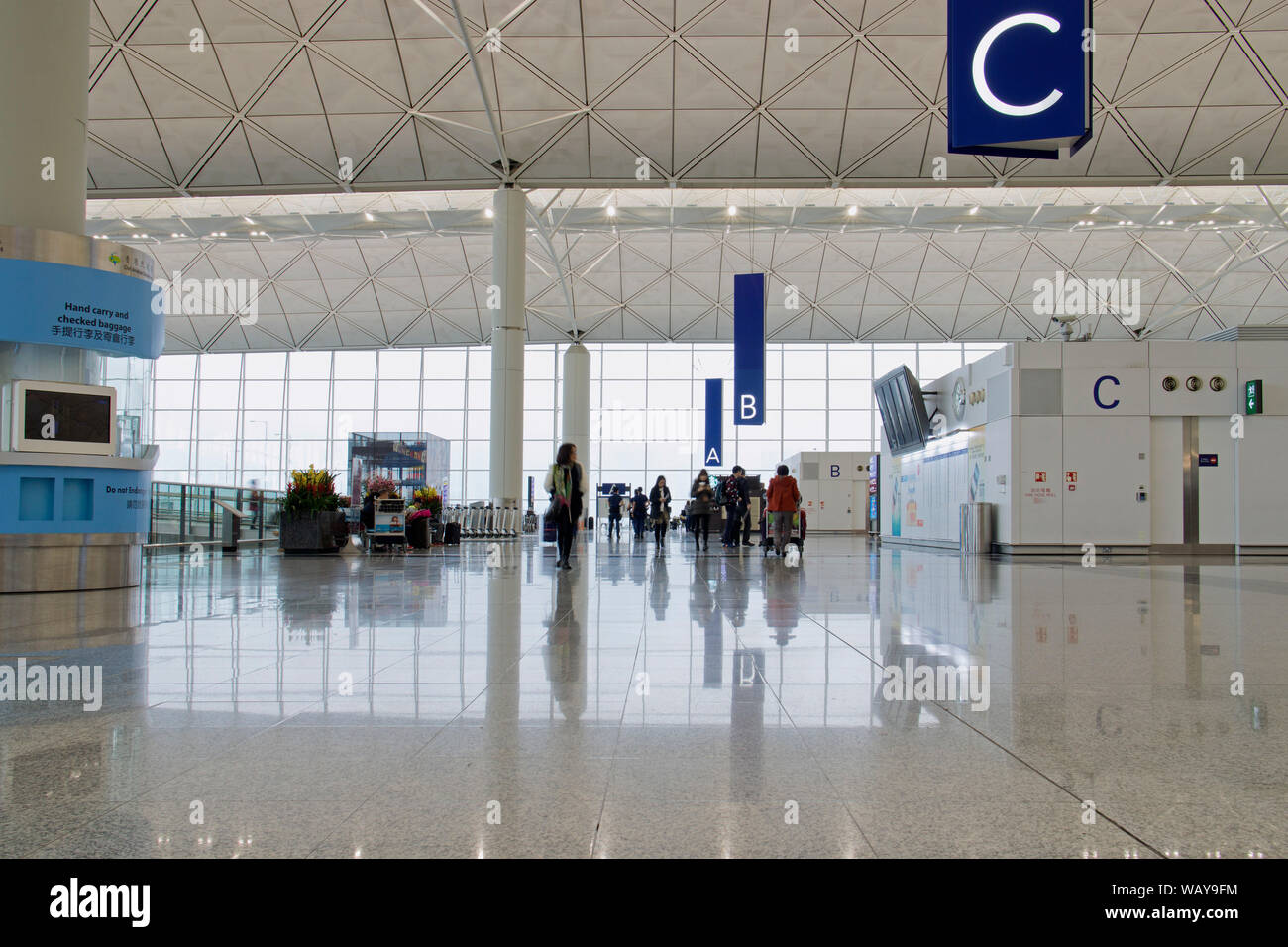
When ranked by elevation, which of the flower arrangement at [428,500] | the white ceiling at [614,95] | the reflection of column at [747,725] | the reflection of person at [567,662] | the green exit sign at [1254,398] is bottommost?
the reflection of person at [567,662]

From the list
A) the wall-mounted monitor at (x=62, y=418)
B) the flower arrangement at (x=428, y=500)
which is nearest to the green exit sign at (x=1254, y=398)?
the flower arrangement at (x=428, y=500)

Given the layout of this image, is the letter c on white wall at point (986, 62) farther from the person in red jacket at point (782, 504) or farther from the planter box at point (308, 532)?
the planter box at point (308, 532)

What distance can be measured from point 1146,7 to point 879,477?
1866cm

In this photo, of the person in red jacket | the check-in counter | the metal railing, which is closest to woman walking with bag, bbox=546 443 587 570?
the check-in counter

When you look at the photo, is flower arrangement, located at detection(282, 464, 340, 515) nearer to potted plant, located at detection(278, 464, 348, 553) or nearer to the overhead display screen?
potted plant, located at detection(278, 464, 348, 553)

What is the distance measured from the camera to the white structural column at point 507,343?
2820 cm

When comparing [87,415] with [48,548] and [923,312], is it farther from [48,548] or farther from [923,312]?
[923,312]

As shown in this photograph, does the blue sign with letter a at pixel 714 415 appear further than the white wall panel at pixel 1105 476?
Yes

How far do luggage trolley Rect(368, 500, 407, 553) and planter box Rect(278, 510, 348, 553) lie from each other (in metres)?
1.39

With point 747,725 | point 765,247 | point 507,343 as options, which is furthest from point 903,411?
point 747,725

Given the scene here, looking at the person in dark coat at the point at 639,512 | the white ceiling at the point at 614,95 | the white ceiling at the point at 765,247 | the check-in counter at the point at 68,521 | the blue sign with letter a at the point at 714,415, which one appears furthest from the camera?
the blue sign with letter a at the point at 714,415

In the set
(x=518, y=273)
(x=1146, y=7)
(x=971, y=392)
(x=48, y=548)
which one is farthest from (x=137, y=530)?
(x=1146, y=7)

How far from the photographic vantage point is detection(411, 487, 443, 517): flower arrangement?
27516mm

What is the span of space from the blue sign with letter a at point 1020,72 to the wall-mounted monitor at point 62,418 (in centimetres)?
1032
